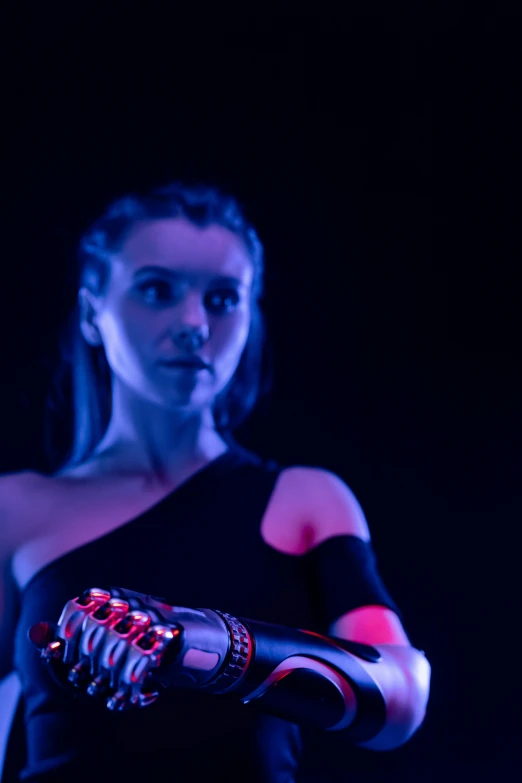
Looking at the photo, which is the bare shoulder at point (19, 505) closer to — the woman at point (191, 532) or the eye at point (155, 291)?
the woman at point (191, 532)

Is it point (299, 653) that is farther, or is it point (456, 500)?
point (456, 500)

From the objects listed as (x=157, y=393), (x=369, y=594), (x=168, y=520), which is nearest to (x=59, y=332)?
(x=157, y=393)

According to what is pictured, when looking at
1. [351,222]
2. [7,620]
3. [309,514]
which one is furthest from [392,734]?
[351,222]

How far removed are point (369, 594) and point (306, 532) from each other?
0.14 metres

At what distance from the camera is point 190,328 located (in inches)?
48.7

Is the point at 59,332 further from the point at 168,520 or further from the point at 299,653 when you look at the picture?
A: the point at 299,653

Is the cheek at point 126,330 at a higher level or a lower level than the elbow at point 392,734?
higher

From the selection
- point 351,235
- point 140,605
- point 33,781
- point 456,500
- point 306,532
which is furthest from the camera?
point 351,235

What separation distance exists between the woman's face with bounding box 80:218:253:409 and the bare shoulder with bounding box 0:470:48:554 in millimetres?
206

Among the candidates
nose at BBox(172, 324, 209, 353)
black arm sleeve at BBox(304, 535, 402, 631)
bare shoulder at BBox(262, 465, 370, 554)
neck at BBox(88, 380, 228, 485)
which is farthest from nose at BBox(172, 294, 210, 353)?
black arm sleeve at BBox(304, 535, 402, 631)

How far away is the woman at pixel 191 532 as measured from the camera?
1.02 metres

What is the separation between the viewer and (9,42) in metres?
1.58

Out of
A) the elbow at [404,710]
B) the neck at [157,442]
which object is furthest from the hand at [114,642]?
the neck at [157,442]

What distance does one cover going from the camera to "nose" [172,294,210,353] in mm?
1237
